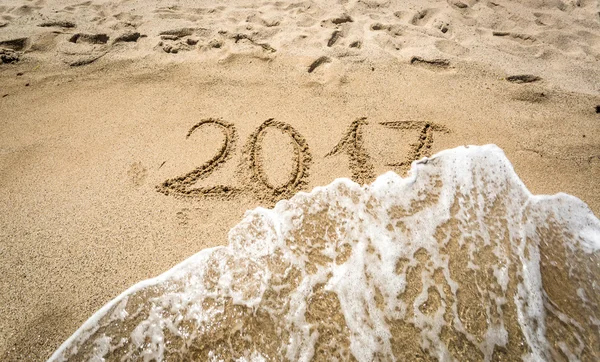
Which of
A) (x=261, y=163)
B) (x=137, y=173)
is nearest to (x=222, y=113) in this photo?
(x=261, y=163)

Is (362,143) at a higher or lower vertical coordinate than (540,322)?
higher

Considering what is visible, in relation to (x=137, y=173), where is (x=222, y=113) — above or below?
above

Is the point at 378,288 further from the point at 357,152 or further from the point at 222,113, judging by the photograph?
the point at 222,113

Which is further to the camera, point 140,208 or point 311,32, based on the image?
point 311,32

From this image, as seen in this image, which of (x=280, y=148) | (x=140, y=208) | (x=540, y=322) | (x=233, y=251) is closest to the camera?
(x=540, y=322)

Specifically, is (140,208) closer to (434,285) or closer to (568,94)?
(434,285)

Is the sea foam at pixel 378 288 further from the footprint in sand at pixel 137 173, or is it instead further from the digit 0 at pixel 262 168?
the footprint in sand at pixel 137 173

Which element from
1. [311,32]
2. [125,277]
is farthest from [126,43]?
[125,277]
